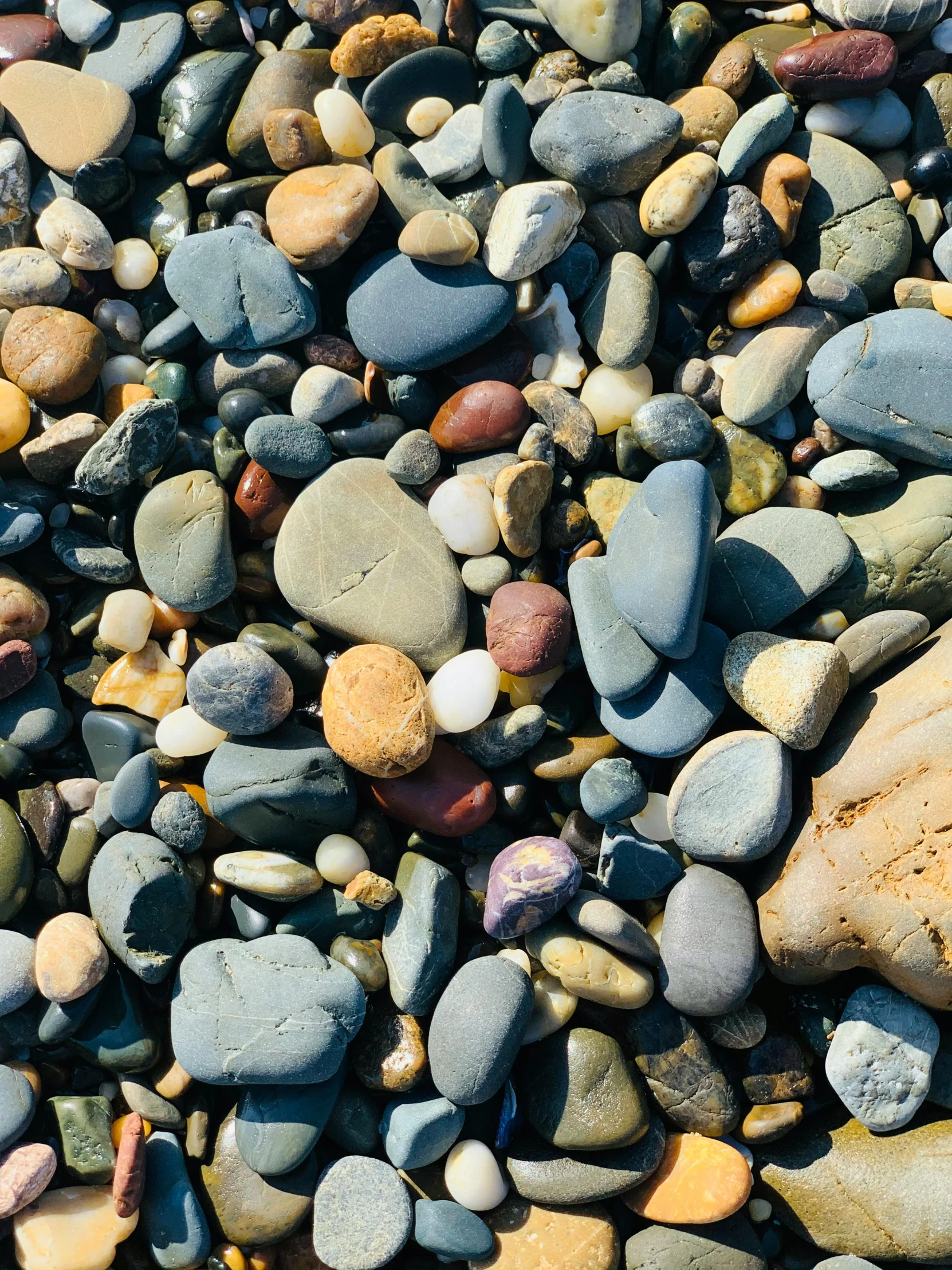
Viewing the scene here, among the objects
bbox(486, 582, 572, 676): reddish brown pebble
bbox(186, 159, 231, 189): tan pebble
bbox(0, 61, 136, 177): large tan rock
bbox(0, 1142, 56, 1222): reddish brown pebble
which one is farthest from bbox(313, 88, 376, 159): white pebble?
bbox(0, 1142, 56, 1222): reddish brown pebble

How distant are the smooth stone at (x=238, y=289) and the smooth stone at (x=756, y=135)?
1.42 m

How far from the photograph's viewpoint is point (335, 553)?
117 inches

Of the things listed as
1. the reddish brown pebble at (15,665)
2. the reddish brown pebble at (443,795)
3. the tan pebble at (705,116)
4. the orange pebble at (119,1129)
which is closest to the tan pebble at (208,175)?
the tan pebble at (705,116)

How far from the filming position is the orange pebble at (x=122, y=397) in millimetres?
3123

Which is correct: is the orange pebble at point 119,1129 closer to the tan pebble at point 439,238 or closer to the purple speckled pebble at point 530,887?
the purple speckled pebble at point 530,887

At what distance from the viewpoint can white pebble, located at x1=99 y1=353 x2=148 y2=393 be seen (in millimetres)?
3160

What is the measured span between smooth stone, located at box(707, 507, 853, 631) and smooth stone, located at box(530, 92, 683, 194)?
1177 millimetres

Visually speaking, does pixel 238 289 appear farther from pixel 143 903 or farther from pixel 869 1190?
pixel 869 1190

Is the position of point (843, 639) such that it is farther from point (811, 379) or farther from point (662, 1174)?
point (662, 1174)

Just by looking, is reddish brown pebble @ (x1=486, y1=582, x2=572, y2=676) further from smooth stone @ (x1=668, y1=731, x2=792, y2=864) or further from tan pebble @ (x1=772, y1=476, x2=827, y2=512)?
tan pebble @ (x1=772, y1=476, x2=827, y2=512)

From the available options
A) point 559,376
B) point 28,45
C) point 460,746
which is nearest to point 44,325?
point 28,45

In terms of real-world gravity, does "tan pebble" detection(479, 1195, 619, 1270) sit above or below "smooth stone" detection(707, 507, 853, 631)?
below

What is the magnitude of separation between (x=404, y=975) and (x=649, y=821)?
0.86 m

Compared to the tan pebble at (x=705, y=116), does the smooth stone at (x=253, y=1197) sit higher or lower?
lower
